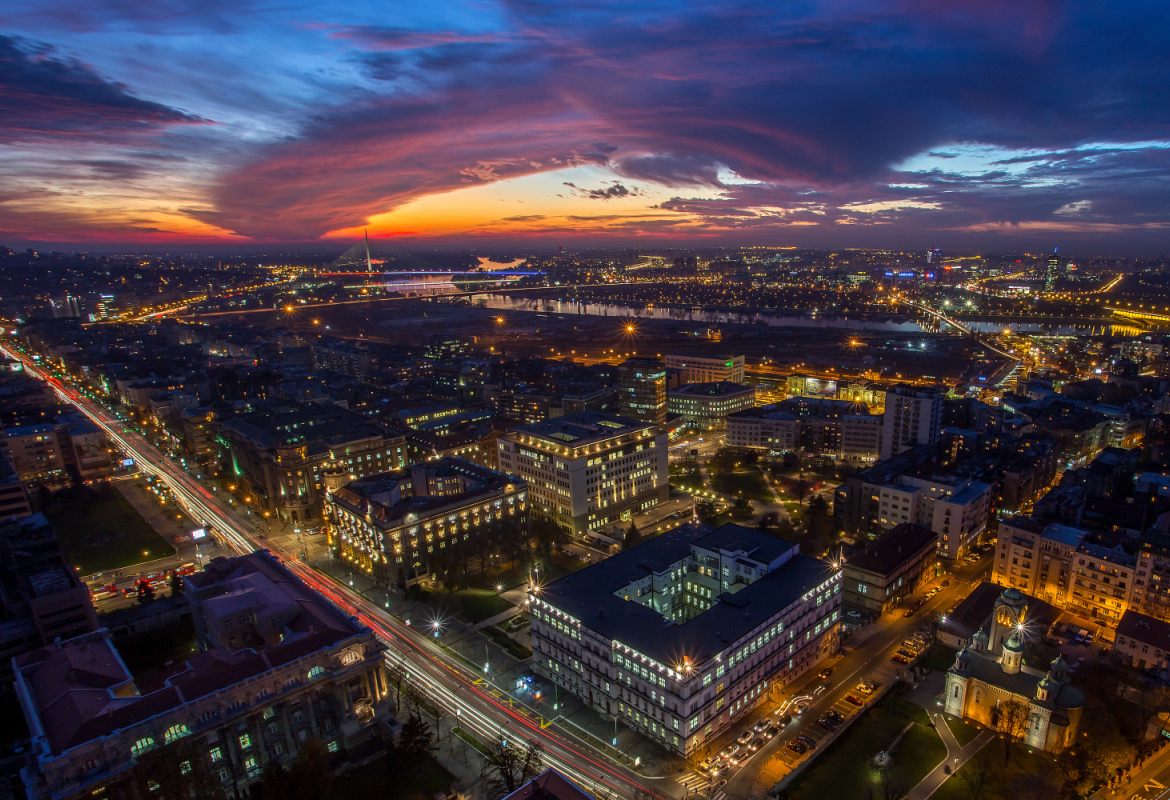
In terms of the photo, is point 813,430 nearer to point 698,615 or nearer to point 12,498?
point 698,615

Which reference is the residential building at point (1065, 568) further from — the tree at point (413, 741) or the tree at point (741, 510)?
the tree at point (413, 741)

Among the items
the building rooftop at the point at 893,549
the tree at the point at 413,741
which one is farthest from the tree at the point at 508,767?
the building rooftop at the point at 893,549

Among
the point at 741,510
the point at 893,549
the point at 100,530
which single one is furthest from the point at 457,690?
the point at 100,530

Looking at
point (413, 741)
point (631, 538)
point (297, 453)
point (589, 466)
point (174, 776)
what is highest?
point (297, 453)

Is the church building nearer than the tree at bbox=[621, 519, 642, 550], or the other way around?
the church building

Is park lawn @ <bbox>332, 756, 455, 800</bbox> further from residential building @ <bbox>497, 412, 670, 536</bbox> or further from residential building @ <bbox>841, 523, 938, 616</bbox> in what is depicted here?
residential building @ <bbox>497, 412, 670, 536</bbox>

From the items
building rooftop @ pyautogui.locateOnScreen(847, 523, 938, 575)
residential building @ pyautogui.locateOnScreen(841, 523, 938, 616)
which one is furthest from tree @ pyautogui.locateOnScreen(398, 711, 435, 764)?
building rooftop @ pyautogui.locateOnScreen(847, 523, 938, 575)
